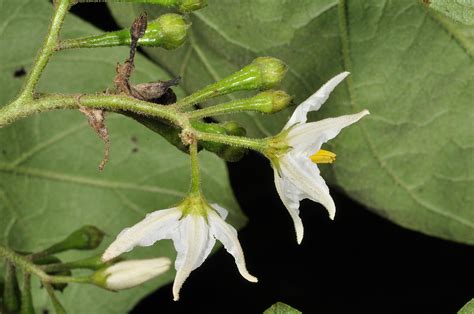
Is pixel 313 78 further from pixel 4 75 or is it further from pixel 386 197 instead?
pixel 4 75

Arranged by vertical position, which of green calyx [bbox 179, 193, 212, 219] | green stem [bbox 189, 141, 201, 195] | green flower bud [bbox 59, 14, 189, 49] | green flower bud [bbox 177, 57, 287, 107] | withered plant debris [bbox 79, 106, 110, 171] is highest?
green flower bud [bbox 59, 14, 189, 49]

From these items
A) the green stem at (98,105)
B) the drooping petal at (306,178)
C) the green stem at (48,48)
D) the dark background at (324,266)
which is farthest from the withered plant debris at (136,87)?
the dark background at (324,266)

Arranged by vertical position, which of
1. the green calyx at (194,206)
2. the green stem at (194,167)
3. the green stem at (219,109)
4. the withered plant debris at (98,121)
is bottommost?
the green calyx at (194,206)

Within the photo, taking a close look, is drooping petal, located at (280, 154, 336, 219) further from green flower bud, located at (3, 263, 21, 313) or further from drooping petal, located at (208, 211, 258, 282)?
green flower bud, located at (3, 263, 21, 313)

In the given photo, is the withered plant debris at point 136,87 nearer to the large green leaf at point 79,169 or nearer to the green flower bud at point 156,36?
the green flower bud at point 156,36

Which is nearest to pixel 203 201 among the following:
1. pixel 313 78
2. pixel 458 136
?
pixel 313 78

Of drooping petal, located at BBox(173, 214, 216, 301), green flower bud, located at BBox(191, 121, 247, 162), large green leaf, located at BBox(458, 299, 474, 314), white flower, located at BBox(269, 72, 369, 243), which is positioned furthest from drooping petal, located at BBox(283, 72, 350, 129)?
large green leaf, located at BBox(458, 299, 474, 314)

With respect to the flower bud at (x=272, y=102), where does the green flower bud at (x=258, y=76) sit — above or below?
above
